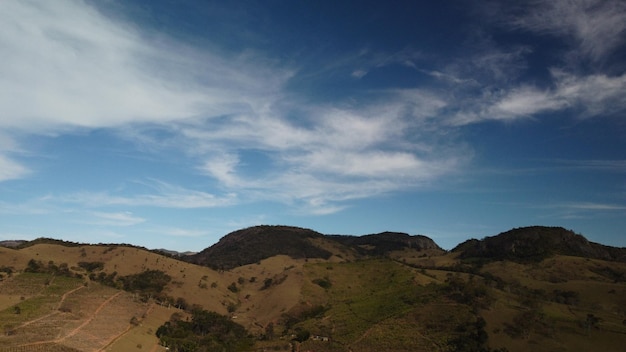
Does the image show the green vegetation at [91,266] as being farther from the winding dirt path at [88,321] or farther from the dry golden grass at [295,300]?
the winding dirt path at [88,321]

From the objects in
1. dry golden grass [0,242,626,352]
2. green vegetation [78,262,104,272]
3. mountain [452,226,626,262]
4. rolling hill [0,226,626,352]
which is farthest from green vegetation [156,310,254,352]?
mountain [452,226,626,262]

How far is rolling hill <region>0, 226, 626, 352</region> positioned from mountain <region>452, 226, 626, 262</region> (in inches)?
25.0

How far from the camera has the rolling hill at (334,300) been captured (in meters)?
56.5

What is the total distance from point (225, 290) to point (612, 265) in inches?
4493

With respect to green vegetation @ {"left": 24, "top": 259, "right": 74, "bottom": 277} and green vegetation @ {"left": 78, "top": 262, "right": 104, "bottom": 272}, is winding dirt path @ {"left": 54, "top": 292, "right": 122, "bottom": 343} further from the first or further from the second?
green vegetation @ {"left": 78, "top": 262, "right": 104, "bottom": 272}

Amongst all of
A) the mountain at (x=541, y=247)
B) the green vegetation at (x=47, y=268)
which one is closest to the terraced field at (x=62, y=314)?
the green vegetation at (x=47, y=268)

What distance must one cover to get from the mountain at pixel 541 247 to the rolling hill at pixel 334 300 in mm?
636

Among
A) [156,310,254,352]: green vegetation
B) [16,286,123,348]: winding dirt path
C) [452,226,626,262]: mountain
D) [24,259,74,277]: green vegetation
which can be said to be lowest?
[156,310,254,352]: green vegetation

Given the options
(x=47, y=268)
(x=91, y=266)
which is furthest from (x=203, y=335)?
(x=91, y=266)

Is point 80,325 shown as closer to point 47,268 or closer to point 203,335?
point 203,335

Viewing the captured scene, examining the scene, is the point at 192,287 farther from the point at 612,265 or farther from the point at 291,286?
the point at 612,265

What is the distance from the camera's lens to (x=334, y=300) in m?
101

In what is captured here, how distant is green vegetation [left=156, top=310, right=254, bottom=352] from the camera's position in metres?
65.9

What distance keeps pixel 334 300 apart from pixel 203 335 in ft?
117
